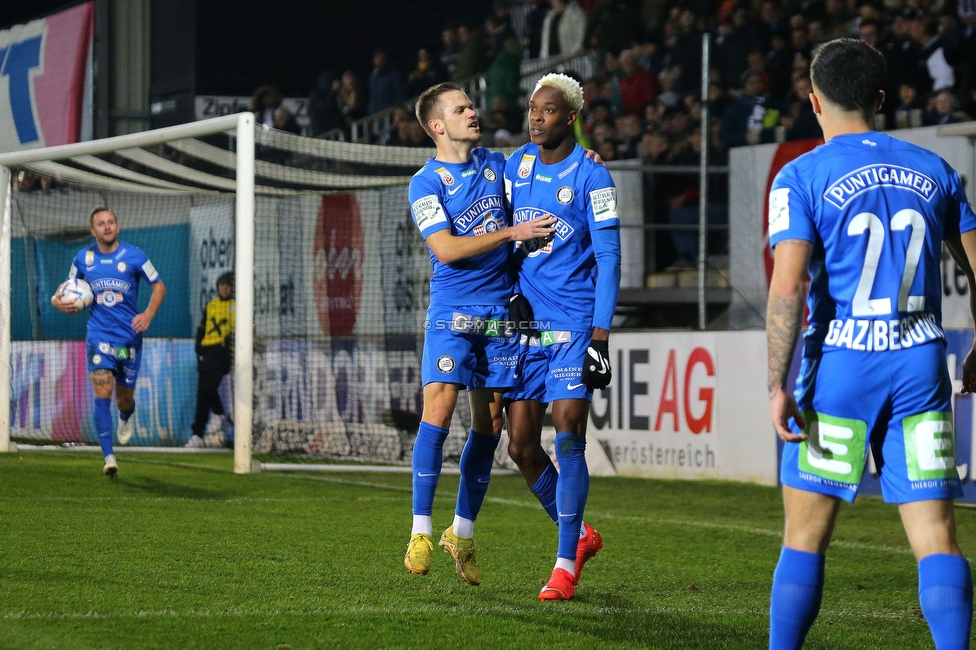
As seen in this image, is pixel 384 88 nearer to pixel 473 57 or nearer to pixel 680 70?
pixel 473 57

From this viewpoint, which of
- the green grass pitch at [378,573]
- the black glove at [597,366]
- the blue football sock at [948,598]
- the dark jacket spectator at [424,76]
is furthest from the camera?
the dark jacket spectator at [424,76]

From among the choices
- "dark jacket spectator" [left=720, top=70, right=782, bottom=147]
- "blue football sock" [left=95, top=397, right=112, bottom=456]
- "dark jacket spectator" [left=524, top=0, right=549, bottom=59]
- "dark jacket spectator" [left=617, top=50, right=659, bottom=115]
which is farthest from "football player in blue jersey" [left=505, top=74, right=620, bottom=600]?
"dark jacket spectator" [left=524, top=0, right=549, bottom=59]

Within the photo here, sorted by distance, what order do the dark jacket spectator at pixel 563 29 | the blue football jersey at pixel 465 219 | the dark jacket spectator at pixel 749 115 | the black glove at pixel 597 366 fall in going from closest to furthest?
1. the black glove at pixel 597 366
2. the blue football jersey at pixel 465 219
3. the dark jacket spectator at pixel 749 115
4. the dark jacket spectator at pixel 563 29

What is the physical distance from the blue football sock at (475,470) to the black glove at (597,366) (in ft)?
2.21

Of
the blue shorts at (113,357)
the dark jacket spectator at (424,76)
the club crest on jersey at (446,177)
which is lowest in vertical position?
the blue shorts at (113,357)

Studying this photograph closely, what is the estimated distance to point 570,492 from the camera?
16.4ft

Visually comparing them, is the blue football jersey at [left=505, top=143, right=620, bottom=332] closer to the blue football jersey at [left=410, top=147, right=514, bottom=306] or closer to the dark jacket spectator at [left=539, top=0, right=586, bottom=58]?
the blue football jersey at [left=410, top=147, right=514, bottom=306]

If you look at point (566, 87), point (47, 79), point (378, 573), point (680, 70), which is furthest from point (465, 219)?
point (47, 79)

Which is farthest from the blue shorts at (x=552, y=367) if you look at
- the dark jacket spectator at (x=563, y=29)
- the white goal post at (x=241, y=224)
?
the dark jacket spectator at (x=563, y=29)

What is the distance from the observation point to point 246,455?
1032 cm

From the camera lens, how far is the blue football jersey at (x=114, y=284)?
395 inches

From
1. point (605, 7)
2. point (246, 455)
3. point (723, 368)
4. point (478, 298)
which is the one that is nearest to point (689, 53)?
point (605, 7)

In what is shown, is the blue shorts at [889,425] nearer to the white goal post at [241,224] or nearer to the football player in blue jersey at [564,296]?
the football player in blue jersey at [564,296]

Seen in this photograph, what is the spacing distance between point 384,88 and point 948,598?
1490 centimetres
